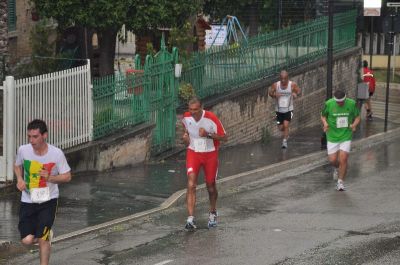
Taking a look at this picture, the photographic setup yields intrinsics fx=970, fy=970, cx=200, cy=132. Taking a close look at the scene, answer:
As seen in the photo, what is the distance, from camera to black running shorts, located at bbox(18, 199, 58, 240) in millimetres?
9727

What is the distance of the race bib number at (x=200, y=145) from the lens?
12609mm

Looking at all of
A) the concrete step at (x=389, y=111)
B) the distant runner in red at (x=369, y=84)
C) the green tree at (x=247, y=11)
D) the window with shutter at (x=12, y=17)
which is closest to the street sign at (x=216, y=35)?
the green tree at (x=247, y=11)

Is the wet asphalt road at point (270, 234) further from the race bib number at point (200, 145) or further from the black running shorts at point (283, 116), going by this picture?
the black running shorts at point (283, 116)

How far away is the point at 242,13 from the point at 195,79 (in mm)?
12946

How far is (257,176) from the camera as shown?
57.0ft

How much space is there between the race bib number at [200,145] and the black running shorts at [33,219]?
10.6ft

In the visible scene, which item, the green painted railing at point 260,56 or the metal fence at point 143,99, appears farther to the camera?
the green painted railing at point 260,56

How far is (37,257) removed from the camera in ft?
35.5

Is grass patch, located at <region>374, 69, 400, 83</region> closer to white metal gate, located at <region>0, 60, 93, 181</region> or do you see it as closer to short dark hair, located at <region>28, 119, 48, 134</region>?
white metal gate, located at <region>0, 60, 93, 181</region>

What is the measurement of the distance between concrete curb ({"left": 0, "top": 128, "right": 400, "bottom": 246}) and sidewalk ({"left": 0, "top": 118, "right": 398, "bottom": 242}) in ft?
0.57

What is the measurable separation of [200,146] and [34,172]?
3.42m

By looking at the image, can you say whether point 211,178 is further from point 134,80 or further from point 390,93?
point 390,93

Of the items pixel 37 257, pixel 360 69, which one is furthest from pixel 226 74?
pixel 37 257

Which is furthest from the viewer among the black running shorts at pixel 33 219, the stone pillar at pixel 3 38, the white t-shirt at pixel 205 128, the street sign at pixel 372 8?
the street sign at pixel 372 8
